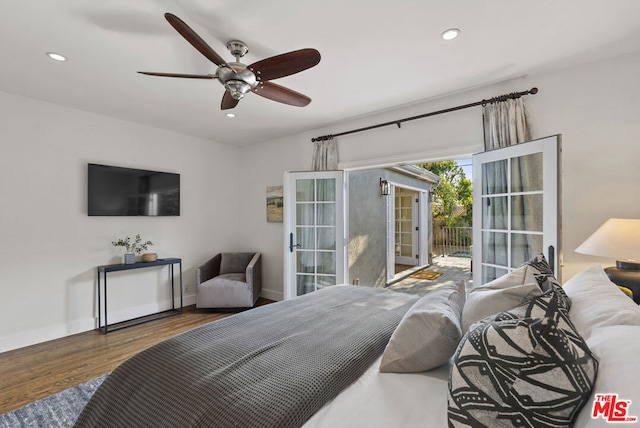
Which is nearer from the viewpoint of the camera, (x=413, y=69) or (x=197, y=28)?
(x=197, y=28)

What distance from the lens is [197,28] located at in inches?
76.4

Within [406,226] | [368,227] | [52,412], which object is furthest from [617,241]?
[406,226]

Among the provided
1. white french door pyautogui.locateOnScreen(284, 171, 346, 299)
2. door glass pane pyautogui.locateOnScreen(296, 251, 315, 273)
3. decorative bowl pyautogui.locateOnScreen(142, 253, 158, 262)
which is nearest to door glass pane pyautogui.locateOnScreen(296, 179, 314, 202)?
white french door pyautogui.locateOnScreen(284, 171, 346, 299)

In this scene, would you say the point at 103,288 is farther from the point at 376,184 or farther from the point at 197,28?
the point at 376,184

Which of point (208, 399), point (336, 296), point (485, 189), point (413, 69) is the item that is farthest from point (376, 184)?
point (208, 399)

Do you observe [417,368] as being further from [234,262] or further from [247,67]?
[234,262]

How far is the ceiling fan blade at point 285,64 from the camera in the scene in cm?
174

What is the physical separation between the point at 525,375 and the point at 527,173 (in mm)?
2372

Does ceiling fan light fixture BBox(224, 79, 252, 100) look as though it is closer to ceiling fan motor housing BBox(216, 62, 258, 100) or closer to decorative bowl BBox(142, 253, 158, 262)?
ceiling fan motor housing BBox(216, 62, 258, 100)

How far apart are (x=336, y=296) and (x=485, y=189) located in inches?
73.1

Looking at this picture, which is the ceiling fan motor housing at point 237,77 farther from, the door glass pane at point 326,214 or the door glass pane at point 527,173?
the door glass pane at point 527,173

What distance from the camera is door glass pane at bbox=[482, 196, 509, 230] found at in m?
Answer: 2.69

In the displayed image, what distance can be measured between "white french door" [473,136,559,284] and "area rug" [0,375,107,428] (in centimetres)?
345

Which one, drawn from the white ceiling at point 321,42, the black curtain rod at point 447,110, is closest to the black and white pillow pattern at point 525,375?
the white ceiling at point 321,42
